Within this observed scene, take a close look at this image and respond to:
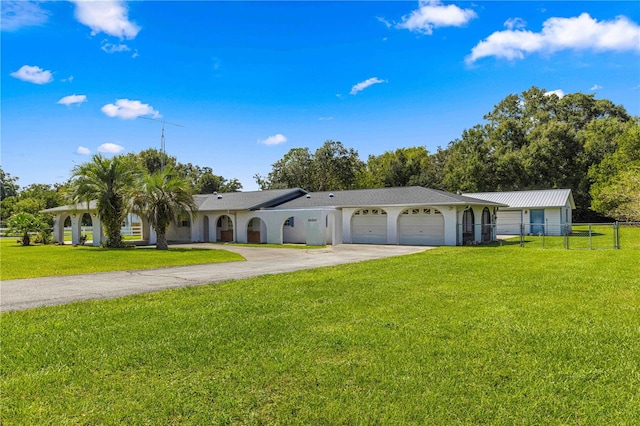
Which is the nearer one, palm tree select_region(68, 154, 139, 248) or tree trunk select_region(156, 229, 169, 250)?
tree trunk select_region(156, 229, 169, 250)

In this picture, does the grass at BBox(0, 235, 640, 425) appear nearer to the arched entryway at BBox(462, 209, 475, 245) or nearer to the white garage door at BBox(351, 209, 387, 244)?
the arched entryway at BBox(462, 209, 475, 245)

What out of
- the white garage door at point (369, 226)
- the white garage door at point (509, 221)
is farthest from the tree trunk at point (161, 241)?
Result: the white garage door at point (509, 221)

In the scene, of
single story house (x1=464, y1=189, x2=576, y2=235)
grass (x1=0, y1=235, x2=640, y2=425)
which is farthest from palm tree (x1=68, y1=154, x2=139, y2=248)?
single story house (x1=464, y1=189, x2=576, y2=235)

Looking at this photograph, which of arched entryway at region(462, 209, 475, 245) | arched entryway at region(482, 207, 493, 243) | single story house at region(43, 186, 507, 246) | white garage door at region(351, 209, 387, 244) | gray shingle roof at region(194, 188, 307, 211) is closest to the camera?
arched entryway at region(462, 209, 475, 245)

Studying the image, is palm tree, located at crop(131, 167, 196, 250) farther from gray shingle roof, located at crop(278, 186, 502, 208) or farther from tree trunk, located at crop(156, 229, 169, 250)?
gray shingle roof, located at crop(278, 186, 502, 208)

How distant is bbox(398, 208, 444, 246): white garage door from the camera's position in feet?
80.7

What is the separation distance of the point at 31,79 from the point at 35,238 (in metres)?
19.8

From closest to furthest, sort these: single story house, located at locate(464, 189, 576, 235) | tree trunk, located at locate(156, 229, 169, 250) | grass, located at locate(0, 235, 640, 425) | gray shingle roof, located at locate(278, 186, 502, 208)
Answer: grass, located at locate(0, 235, 640, 425)
tree trunk, located at locate(156, 229, 169, 250)
gray shingle roof, located at locate(278, 186, 502, 208)
single story house, located at locate(464, 189, 576, 235)

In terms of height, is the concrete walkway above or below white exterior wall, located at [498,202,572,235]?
below

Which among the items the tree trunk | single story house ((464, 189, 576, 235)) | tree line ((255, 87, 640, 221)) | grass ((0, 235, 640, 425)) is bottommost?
grass ((0, 235, 640, 425))

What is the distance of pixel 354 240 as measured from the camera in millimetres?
27203

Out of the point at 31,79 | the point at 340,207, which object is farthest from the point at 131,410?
the point at 340,207

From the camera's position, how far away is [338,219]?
26.0m

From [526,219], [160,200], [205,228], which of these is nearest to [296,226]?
[205,228]
